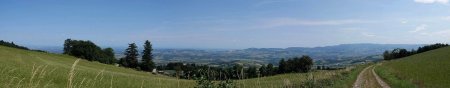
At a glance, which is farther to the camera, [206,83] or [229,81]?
[229,81]

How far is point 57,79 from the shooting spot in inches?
1019

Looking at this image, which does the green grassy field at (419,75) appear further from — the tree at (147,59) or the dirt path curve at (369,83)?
the tree at (147,59)

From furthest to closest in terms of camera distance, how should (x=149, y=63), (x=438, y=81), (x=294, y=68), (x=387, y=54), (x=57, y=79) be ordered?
(x=387, y=54) < (x=149, y=63) < (x=294, y=68) < (x=438, y=81) < (x=57, y=79)

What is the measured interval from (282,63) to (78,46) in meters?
58.7

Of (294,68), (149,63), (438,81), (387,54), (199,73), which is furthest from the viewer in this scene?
(387,54)

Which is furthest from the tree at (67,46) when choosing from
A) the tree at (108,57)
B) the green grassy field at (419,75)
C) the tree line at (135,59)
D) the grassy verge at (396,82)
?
the grassy verge at (396,82)

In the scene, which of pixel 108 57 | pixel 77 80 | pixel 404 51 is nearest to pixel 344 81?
pixel 77 80

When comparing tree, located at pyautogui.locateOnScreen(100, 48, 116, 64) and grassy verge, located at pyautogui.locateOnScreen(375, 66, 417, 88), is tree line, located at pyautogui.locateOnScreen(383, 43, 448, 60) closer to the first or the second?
tree, located at pyautogui.locateOnScreen(100, 48, 116, 64)

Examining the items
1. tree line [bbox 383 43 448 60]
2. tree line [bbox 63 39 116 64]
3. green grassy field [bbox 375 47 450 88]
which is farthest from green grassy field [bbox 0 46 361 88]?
tree line [bbox 383 43 448 60]

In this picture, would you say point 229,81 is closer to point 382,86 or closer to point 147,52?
point 382,86

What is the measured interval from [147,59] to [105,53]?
42.9 feet

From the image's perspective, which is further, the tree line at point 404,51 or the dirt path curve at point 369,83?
the tree line at point 404,51

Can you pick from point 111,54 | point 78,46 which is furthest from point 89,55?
point 111,54

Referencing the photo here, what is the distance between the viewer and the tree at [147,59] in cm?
15510
